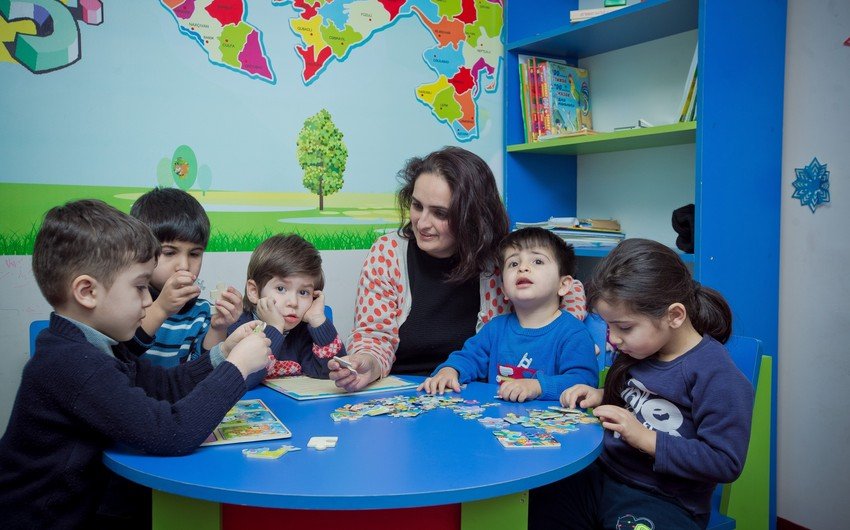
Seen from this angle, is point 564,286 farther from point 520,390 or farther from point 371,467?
Answer: point 371,467

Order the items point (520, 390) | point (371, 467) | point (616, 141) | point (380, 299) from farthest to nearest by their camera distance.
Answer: point (616, 141), point (380, 299), point (520, 390), point (371, 467)

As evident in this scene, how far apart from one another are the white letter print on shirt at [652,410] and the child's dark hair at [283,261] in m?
1.09

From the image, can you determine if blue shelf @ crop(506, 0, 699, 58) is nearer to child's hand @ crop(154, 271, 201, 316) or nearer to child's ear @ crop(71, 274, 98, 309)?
child's hand @ crop(154, 271, 201, 316)

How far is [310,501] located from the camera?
1.10 meters

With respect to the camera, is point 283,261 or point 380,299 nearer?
point 283,261

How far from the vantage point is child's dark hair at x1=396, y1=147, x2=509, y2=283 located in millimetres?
2338

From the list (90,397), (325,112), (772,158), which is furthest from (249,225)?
(772,158)

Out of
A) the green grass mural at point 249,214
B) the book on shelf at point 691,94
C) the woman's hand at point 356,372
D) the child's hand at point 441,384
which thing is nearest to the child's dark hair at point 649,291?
the child's hand at point 441,384

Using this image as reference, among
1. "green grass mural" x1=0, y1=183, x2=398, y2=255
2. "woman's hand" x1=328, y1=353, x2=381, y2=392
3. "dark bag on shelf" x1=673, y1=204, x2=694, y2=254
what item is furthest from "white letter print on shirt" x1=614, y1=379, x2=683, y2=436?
"green grass mural" x1=0, y1=183, x2=398, y2=255

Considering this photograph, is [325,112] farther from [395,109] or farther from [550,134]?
[550,134]

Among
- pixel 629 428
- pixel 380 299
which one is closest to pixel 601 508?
pixel 629 428

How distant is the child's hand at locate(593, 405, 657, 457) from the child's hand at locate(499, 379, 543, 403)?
259 millimetres

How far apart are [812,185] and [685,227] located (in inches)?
19.7

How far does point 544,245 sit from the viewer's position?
2.12 m
